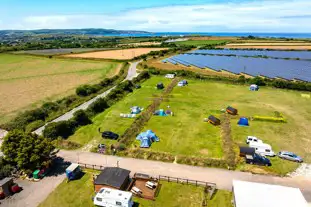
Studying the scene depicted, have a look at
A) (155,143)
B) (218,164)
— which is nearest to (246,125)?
(218,164)

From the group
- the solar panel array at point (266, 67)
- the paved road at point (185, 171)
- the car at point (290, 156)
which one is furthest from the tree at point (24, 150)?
the solar panel array at point (266, 67)

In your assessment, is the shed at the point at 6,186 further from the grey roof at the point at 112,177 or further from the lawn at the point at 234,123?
the lawn at the point at 234,123

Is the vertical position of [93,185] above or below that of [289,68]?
below

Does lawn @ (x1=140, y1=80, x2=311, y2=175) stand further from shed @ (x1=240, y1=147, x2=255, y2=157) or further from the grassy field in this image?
shed @ (x1=240, y1=147, x2=255, y2=157)

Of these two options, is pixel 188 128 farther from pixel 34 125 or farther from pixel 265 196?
pixel 34 125

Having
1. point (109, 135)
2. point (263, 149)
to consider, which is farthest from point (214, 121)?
point (109, 135)

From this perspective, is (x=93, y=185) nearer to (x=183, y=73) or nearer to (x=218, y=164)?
(x=218, y=164)

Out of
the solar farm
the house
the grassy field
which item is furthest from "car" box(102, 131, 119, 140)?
the solar farm
